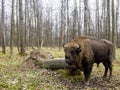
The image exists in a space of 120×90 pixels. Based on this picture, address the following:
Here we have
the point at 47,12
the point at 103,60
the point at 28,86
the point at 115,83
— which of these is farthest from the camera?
the point at 47,12

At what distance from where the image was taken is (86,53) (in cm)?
941

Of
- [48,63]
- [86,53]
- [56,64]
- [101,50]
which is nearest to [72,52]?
[86,53]

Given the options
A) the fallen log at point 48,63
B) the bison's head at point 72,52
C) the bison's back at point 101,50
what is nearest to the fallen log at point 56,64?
the fallen log at point 48,63

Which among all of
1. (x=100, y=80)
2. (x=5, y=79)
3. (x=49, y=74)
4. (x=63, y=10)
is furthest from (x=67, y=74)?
(x=63, y=10)

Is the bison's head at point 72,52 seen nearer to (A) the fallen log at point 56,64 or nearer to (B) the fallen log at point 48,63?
(B) the fallen log at point 48,63

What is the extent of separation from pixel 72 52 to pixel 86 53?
2.90 ft

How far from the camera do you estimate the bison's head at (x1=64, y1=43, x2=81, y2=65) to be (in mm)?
8578

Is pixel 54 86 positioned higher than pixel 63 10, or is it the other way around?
pixel 63 10

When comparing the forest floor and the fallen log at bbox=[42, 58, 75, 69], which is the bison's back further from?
the fallen log at bbox=[42, 58, 75, 69]

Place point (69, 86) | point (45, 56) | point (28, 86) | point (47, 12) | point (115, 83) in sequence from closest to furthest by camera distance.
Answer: point (28, 86) → point (69, 86) → point (115, 83) → point (45, 56) → point (47, 12)

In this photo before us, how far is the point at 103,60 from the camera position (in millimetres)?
10703

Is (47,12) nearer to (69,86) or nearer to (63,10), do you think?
(63,10)

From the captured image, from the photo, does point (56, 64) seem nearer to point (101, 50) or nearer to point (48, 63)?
point (48, 63)

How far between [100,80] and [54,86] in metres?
2.51
